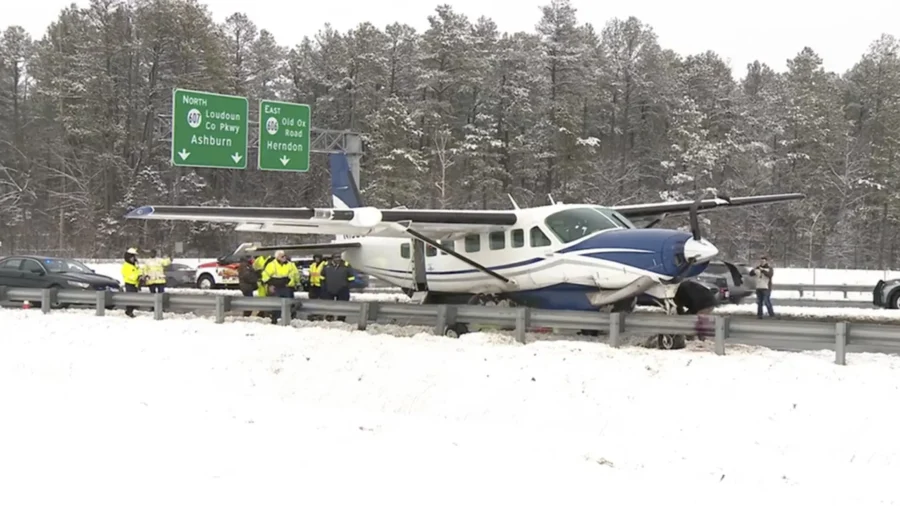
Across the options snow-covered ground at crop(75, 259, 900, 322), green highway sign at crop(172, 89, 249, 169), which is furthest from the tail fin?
green highway sign at crop(172, 89, 249, 169)

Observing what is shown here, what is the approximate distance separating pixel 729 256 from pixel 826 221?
9356 mm

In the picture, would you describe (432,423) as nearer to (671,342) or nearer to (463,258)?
(671,342)

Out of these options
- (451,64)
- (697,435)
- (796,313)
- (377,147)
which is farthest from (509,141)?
(697,435)

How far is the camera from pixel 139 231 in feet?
162

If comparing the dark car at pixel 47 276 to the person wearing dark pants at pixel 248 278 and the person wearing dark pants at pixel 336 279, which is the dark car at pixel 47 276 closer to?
the person wearing dark pants at pixel 248 278

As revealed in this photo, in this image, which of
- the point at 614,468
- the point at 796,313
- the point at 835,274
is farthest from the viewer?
the point at 835,274

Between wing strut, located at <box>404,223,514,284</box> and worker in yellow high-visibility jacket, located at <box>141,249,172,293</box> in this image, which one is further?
worker in yellow high-visibility jacket, located at <box>141,249,172,293</box>

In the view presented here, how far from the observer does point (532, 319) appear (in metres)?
13.0

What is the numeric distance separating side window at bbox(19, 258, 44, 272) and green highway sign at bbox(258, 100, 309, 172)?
854 centimetres

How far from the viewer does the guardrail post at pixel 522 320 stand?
1287 cm

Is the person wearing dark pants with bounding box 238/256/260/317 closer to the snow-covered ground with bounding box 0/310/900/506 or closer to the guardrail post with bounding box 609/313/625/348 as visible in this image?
the snow-covered ground with bounding box 0/310/900/506

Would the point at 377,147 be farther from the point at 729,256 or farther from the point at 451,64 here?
the point at 729,256

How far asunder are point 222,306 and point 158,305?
1.60 metres

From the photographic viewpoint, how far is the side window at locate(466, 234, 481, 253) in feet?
54.6
